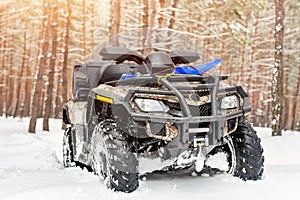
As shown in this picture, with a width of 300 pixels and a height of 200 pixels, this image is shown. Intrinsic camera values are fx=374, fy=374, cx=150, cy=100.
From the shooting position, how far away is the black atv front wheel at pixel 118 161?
154 inches

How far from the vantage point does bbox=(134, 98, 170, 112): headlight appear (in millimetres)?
3922

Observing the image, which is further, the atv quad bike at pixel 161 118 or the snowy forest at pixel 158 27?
the snowy forest at pixel 158 27

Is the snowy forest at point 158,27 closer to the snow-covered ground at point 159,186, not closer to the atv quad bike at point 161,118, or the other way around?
the atv quad bike at point 161,118

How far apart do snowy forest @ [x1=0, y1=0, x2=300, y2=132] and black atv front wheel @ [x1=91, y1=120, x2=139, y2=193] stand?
1617mm

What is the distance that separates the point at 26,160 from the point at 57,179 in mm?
2163

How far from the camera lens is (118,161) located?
154 inches

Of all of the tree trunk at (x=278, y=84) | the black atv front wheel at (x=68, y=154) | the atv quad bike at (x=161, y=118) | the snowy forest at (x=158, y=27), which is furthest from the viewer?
the snowy forest at (x=158, y=27)

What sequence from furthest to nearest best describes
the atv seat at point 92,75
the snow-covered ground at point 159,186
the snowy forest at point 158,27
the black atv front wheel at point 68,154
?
the snowy forest at point 158,27 < the black atv front wheel at point 68,154 < the atv seat at point 92,75 < the snow-covered ground at point 159,186

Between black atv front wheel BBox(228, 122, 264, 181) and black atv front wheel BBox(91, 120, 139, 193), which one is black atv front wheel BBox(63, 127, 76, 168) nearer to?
black atv front wheel BBox(91, 120, 139, 193)

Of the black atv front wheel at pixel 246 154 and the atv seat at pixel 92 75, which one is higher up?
the atv seat at pixel 92 75

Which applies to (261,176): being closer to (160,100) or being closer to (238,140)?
(238,140)

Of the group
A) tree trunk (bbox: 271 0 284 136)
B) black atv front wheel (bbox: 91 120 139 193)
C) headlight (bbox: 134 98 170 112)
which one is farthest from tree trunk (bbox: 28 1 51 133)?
headlight (bbox: 134 98 170 112)

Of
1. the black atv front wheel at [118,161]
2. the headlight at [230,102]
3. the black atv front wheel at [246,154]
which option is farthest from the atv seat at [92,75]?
the black atv front wheel at [246,154]

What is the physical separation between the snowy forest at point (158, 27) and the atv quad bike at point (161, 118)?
57cm
